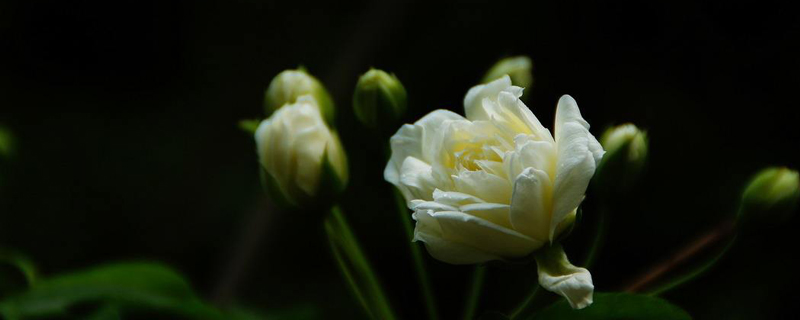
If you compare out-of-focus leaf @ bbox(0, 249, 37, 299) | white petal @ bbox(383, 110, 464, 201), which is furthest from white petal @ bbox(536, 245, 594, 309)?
out-of-focus leaf @ bbox(0, 249, 37, 299)

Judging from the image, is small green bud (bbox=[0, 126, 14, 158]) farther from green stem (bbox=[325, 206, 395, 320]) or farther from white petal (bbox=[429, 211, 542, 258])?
white petal (bbox=[429, 211, 542, 258])

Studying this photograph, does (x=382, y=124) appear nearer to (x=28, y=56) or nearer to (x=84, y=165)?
(x=84, y=165)

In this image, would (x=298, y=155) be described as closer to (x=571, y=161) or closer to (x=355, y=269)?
(x=355, y=269)

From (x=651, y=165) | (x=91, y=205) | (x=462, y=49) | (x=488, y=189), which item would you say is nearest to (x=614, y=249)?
(x=651, y=165)

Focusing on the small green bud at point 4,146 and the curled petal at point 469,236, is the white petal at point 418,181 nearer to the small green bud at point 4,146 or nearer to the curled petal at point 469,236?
the curled petal at point 469,236

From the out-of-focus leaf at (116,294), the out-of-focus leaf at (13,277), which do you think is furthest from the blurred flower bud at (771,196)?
the out-of-focus leaf at (13,277)

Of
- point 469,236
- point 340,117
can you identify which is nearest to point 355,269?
point 469,236
